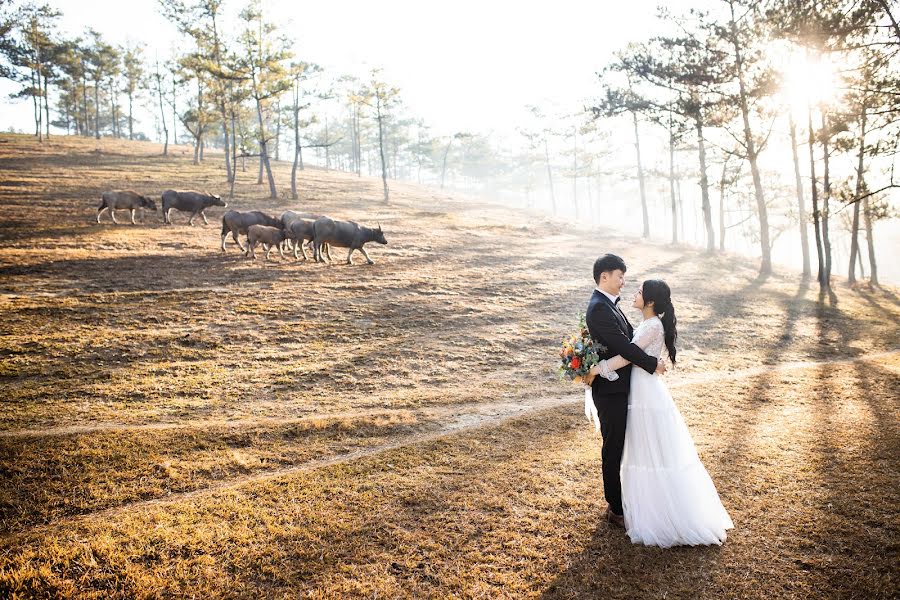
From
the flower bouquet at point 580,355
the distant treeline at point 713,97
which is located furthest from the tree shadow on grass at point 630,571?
the distant treeline at point 713,97

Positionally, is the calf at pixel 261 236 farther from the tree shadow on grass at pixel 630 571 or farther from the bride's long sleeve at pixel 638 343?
the tree shadow on grass at pixel 630 571

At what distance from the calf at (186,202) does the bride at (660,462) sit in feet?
78.4

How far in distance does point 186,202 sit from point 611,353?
24.3 m

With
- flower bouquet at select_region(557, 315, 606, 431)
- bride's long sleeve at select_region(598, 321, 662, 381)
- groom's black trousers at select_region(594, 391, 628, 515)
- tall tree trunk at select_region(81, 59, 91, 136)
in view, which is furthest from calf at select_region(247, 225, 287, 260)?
tall tree trunk at select_region(81, 59, 91, 136)

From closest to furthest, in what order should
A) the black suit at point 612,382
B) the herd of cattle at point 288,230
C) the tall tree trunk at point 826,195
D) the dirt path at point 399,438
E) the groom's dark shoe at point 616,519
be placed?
the black suit at point 612,382 → the groom's dark shoe at point 616,519 → the dirt path at point 399,438 → the tall tree trunk at point 826,195 → the herd of cattle at point 288,230

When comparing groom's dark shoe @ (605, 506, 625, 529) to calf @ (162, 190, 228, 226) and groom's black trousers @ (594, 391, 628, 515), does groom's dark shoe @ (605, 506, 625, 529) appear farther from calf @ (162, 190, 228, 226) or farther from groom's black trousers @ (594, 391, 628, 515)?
calf @ (162, 190, 228, 226)

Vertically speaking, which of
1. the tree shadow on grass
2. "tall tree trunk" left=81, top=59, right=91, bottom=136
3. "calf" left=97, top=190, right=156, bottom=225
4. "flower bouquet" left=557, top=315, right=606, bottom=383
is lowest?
the tree shadow on grass

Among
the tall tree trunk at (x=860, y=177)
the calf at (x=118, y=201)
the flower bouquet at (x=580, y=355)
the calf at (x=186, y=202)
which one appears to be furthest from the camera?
the calf at (x=186, y=202)

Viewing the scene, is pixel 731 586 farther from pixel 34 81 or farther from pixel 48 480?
pixel 34 81

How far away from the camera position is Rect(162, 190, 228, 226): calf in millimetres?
22961

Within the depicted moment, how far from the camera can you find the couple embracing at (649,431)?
15.7 ft

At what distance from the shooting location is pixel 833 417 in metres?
8.89

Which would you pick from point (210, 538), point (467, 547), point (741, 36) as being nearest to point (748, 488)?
point (467, 547)

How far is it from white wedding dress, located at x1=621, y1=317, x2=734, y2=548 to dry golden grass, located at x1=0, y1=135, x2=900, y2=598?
0.70ft
